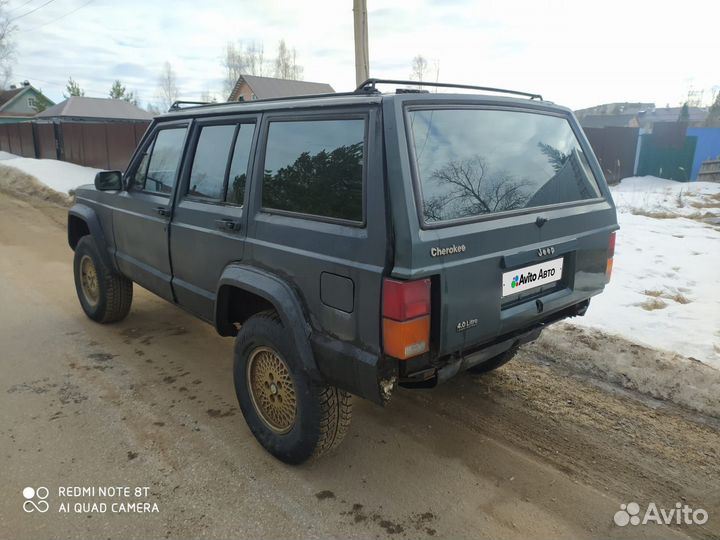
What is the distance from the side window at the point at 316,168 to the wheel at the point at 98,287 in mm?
2582

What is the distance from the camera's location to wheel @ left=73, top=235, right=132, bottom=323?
183 inches

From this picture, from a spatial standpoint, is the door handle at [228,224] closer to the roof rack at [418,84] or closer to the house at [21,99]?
the roof rack at [418,84]

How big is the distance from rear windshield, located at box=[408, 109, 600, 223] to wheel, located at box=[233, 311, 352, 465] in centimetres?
107

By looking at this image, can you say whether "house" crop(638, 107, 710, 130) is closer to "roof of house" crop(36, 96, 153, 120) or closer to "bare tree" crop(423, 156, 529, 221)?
"roof of house" crop(36, 96, 153, 120)

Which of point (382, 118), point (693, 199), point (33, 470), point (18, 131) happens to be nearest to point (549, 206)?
point (382, 118)

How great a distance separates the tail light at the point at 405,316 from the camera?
6.93ft

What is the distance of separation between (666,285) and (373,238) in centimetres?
477

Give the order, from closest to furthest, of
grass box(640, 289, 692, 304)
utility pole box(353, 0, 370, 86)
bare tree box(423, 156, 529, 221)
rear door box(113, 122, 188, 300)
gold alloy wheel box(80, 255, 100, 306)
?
bare tree box(423, 156, 529, 221)
rear door box(113, 122, 188, 300)
gold alloy wheel box(80, 255, 100, 306)
grass box(640, 289, 692, 304)
utility pole box(353, 0, 370, 86)

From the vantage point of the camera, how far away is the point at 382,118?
7.39 ft

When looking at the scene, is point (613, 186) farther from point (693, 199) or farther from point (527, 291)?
point (527, 291)

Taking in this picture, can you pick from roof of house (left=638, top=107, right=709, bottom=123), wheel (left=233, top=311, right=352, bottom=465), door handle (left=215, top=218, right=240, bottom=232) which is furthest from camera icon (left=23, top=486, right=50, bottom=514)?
roof of house (left=638, top=107, right=709, bottom=123)

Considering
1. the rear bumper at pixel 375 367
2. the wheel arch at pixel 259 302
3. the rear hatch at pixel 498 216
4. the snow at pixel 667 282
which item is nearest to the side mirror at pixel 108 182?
the wheel arch at pixel 259 302

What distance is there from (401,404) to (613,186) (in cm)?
1510

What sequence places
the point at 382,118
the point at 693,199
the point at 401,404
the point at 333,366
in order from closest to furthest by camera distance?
the point at 382,118 < the point at 333,366 < the point at 401,404 < the point at 693,199
